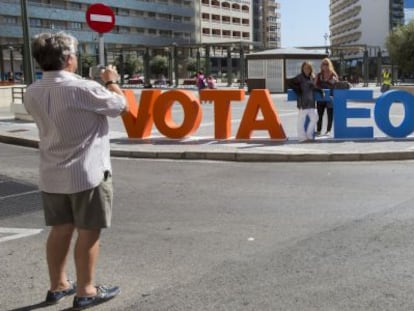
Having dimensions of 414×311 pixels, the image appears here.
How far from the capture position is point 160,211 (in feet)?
22.6

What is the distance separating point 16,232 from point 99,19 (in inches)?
245

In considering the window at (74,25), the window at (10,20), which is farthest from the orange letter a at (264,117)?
the window at (74,25)

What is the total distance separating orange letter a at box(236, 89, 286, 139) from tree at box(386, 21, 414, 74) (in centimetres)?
3104

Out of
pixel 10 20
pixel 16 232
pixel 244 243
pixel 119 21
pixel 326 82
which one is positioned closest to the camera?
pixel 244 243

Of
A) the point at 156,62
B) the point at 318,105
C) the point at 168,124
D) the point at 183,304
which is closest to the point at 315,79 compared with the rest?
the point at 318,105

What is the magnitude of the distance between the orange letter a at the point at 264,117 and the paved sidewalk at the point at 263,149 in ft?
0.80

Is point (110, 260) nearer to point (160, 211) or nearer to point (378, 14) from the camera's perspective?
point (160, 211)

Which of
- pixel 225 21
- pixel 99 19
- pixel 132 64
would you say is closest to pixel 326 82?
pixel 99 19

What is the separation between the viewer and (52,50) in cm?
360

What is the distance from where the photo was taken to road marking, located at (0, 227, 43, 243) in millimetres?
5828

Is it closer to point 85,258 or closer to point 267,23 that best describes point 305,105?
point 85,258

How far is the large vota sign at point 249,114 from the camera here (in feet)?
41.4

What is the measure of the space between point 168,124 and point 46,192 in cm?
960

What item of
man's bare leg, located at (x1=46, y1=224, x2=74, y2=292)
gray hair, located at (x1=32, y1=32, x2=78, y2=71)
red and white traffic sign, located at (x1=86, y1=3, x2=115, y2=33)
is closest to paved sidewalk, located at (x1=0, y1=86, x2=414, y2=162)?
red and white traffic sign, located at (x1=86, y1=3, x2=115, y2=33)
